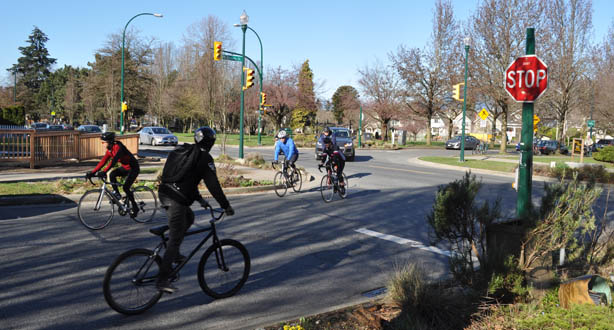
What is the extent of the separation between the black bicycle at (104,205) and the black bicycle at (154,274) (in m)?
3.87

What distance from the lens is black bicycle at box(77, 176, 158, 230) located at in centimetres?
826

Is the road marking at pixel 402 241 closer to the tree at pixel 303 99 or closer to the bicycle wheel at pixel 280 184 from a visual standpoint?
the bicycle wheel at pixel 280 184

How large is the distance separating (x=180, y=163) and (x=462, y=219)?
281 centimetres

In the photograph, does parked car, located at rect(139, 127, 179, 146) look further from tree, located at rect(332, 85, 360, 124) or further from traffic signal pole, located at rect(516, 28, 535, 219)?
tree, located at rect(332, 85, 360, 124)

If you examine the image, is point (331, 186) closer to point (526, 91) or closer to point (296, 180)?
point (296, 180)

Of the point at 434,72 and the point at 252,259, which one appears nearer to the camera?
the point at 252,259

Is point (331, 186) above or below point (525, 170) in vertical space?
below

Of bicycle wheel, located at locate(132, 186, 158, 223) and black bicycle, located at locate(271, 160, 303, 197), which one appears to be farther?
black bicycle, located at locate(271, 160, 303, 197)

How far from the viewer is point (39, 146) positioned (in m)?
18.1

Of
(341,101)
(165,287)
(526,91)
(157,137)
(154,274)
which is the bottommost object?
(165,287)

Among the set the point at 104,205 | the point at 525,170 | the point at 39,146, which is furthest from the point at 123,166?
the point at 39,146

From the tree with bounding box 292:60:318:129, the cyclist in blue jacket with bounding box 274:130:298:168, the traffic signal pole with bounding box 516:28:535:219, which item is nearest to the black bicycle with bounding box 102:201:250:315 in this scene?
the traffic signal pole with bounding box 516:28:535:219

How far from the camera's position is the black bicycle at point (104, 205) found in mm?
8258

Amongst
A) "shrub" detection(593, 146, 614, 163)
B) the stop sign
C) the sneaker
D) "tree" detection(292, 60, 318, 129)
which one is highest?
"tree" detection(292, 60, 318, 129)
